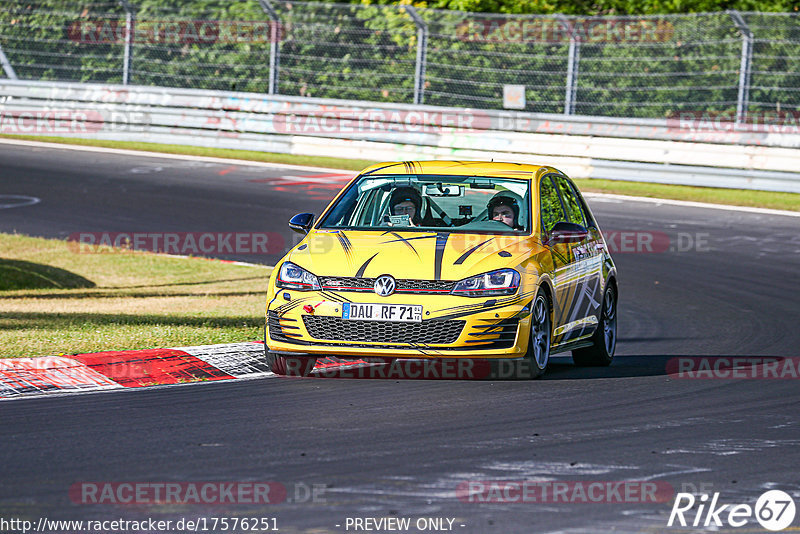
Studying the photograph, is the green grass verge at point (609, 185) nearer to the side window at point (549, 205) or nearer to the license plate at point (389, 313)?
the side window at point (549, 205)

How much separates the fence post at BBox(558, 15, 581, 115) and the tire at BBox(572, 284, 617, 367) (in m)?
14.1

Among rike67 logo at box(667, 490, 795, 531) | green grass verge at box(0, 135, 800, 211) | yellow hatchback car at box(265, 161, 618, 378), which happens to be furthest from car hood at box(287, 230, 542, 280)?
green grass verge at box(0, 135, 800, 211)

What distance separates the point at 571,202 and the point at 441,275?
2.39m

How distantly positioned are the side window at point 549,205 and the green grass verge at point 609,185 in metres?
12.5

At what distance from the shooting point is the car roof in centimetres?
1024

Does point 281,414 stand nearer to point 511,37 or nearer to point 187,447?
point 187,447

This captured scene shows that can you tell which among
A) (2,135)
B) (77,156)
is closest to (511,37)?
(77,156)

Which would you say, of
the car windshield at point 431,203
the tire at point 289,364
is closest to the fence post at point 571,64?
the car windshield at point 431,203

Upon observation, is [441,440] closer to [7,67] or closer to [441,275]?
[441,275]

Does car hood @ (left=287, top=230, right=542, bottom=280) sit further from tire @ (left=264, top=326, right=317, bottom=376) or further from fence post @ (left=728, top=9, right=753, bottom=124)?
fence post @ (left=728, top=9, right=753, bottom=124)

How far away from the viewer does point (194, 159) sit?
26.7m

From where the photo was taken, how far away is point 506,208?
393 inches

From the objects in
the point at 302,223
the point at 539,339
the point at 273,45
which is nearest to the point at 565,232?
the point at 539,339

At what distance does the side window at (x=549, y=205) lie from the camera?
10062 mm
